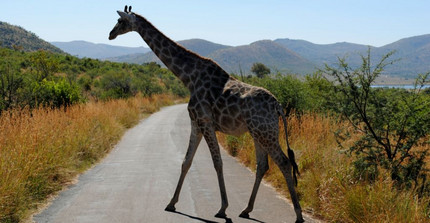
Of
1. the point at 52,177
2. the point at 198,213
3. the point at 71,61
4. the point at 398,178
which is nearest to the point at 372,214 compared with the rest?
the point at 398,178

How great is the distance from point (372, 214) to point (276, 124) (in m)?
2.00

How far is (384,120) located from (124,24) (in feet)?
18.2

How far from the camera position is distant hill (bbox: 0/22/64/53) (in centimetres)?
9275

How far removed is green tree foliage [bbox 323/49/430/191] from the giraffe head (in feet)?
13.9

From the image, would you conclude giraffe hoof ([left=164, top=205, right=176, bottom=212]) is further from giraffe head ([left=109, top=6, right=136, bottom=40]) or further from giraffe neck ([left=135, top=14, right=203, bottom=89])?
giraffe head ([left=109, top=6, right=136, bottom=40])

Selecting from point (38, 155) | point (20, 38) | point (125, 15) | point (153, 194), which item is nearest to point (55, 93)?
point (38, 155)

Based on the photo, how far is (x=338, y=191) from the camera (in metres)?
6.85

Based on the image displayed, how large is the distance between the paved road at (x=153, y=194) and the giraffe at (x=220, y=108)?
44 cm

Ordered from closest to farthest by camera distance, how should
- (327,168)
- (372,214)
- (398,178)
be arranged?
(372,214), (398,178), (327,168)

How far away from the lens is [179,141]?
55.2ft

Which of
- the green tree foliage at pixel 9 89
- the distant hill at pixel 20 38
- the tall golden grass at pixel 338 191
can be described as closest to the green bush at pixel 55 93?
the green tree foliage at pixel 9 89

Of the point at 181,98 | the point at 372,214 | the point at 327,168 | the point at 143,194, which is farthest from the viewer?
the point at 181,98

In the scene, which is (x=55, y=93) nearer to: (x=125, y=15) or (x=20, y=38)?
(x=125, y=15)

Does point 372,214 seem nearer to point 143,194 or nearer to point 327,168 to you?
point 327,168
